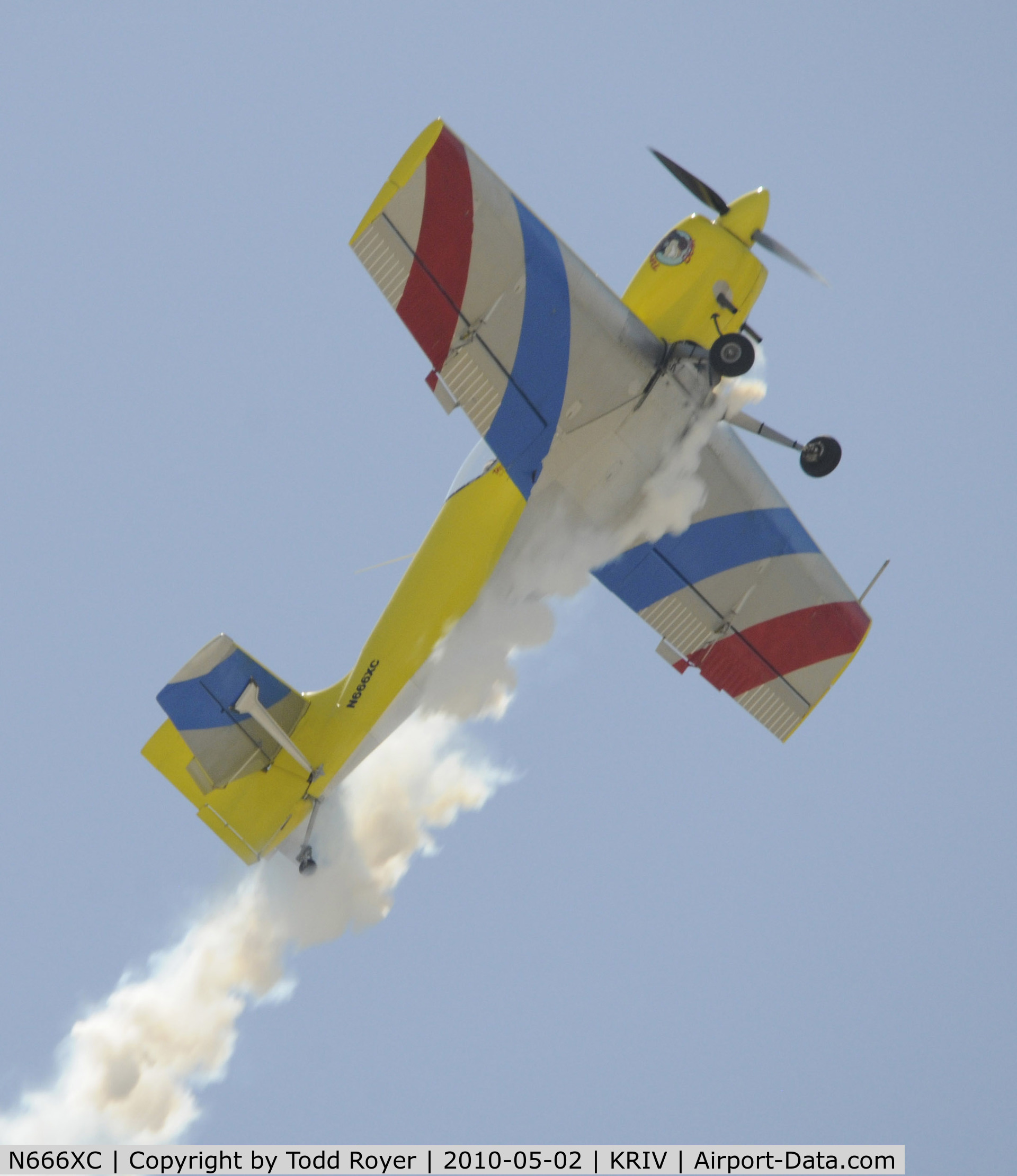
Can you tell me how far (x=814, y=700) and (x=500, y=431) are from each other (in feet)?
Answer: 15.1

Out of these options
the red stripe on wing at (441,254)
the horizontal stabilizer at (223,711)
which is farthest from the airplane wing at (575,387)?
the horizontal stabilizer at (223,711)

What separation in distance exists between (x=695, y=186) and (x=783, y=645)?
4.61 m

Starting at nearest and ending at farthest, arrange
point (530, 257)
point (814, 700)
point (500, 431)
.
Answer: point (530, 257)
point (500, 431)
point (814, 700)

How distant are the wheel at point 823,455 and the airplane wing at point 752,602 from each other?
0.86 m

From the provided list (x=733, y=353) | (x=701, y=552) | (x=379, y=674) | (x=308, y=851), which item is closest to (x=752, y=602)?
(x=701, y=552)

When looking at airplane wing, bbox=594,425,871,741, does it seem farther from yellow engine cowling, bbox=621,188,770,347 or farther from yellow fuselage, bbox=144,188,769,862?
yellow engine cowling, bbox=621,188,770,347

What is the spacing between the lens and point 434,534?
47.8ft

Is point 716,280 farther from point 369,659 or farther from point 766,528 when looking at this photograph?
point 369,659

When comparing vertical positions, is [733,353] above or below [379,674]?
above

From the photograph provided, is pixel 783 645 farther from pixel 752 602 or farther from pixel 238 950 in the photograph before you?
pixel 238 950

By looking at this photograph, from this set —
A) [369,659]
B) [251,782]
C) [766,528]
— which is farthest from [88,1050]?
[766,528]

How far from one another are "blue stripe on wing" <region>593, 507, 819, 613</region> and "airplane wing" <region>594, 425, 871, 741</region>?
0.03ft

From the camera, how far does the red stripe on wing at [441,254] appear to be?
12266 mm

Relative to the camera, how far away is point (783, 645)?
1516 centimetres
